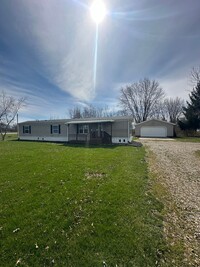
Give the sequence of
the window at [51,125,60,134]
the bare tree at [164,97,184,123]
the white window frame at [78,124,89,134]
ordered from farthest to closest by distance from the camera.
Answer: the bare tree at [164,97,184,123] < the window at [51,125,60,134] < the white window frame at [78,124,89,134]

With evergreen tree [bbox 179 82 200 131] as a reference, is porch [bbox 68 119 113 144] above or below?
below

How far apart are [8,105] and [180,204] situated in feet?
116

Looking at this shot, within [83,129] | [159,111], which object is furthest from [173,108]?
[83,129]

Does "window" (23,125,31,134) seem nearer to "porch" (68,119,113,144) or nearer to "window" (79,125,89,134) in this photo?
"porch" (68,119,113,144)

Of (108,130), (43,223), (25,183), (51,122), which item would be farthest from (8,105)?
(43,223)

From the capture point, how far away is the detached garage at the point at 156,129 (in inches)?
1291

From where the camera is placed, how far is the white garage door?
1291 inches

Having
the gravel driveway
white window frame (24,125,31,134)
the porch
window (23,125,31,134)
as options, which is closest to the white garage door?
the porch

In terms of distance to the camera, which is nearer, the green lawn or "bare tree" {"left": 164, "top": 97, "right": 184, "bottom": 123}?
the green lawn

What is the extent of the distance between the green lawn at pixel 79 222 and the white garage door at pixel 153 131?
28.7 m

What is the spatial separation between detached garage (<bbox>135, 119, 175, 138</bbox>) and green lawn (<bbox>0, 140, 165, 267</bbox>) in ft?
94.3

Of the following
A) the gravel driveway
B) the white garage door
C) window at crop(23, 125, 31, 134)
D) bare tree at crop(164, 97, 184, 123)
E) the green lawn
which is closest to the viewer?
the green lawn

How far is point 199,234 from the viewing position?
10.4ft

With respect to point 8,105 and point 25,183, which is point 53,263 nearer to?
point 25,183
